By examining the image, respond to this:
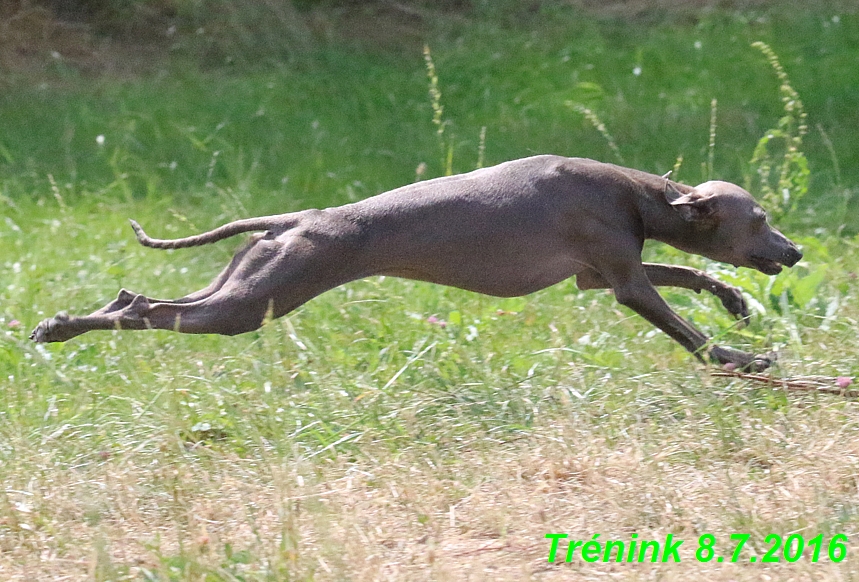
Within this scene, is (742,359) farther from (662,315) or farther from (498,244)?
(498,244)

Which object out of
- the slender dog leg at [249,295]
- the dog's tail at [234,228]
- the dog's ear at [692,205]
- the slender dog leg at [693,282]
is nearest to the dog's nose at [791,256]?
the slender dog leg at [693,282]

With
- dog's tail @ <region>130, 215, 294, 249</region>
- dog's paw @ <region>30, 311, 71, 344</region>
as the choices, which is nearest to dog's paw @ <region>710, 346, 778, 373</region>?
dog's tail @ <region>130, 215, 294, 249</region>

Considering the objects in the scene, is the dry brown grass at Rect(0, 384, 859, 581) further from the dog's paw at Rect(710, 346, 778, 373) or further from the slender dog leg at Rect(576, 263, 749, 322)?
the slender dog leg at Rect(576, 263, 749, 322)

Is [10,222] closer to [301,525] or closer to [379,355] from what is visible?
[379,355]

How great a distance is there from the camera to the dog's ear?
4438 millimetres

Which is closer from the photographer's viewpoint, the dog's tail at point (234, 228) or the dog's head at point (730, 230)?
the dog's tail at point (234, 228)

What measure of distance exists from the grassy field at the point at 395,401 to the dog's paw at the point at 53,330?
0.29 m

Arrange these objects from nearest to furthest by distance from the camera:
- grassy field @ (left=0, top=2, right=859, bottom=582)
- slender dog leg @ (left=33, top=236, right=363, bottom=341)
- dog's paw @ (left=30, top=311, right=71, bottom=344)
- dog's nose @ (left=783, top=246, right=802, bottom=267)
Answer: grassy field @ (left=0, top=2, right=859, bottom=582) < slender dog leg @ (left=33, top=236, right=363, bottom=341) < dog's paw @ (left=30, top=311, right=71, bottom=344) < dog's nose @ (left=783, top=246, right=802, bottom=267)

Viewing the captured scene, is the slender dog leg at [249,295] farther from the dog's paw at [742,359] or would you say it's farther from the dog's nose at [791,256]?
the dog's nose at [791,256]

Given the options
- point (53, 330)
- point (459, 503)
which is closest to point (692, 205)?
point (459, 503)

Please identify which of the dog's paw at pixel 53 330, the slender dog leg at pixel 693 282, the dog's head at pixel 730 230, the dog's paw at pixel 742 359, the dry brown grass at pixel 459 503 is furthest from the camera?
the slender dog leg at pixel 693 282

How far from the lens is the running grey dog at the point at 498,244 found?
411 cm

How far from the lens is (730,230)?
178 inches

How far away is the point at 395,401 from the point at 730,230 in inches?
56.0
